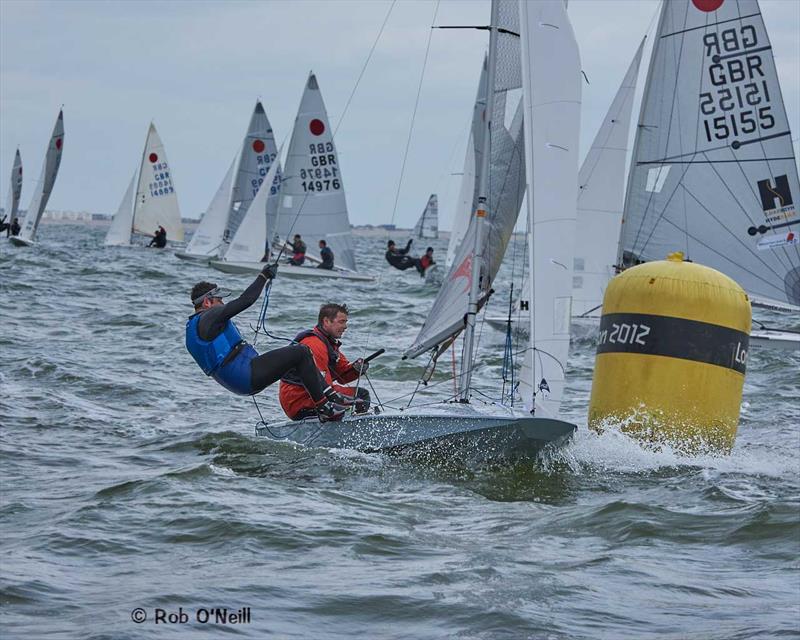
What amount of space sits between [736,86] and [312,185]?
14.3m

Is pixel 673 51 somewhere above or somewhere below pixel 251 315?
above

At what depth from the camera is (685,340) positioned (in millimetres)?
7781

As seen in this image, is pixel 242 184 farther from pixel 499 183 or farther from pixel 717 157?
pixel 499 183

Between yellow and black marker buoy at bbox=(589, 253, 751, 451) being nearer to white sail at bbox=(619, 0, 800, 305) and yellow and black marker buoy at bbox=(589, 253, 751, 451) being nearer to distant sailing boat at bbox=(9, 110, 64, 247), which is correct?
white sail at bbox=(619, 0, 800, 305)

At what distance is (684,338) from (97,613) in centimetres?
429

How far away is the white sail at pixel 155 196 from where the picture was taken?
40.9 m

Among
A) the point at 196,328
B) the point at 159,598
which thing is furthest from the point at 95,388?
the point at 159,598

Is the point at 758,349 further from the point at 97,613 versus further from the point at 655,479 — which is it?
the point at 97,613

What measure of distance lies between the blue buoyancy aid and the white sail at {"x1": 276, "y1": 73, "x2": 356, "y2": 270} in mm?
19432

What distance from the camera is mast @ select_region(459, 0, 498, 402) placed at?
828 centimetres

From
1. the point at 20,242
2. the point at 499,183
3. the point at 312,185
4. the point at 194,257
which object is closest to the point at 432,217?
the point at 20,242

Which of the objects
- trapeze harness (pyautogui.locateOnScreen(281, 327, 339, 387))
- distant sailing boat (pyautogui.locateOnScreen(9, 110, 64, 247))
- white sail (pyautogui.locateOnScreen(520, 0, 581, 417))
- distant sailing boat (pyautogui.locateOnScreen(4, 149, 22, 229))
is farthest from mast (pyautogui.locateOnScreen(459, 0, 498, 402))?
distant sailing boat (pyautogui.locateOnScreen(4, 149, 22, 229))

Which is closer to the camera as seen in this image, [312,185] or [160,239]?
[312,185]

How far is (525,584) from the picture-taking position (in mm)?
5238
